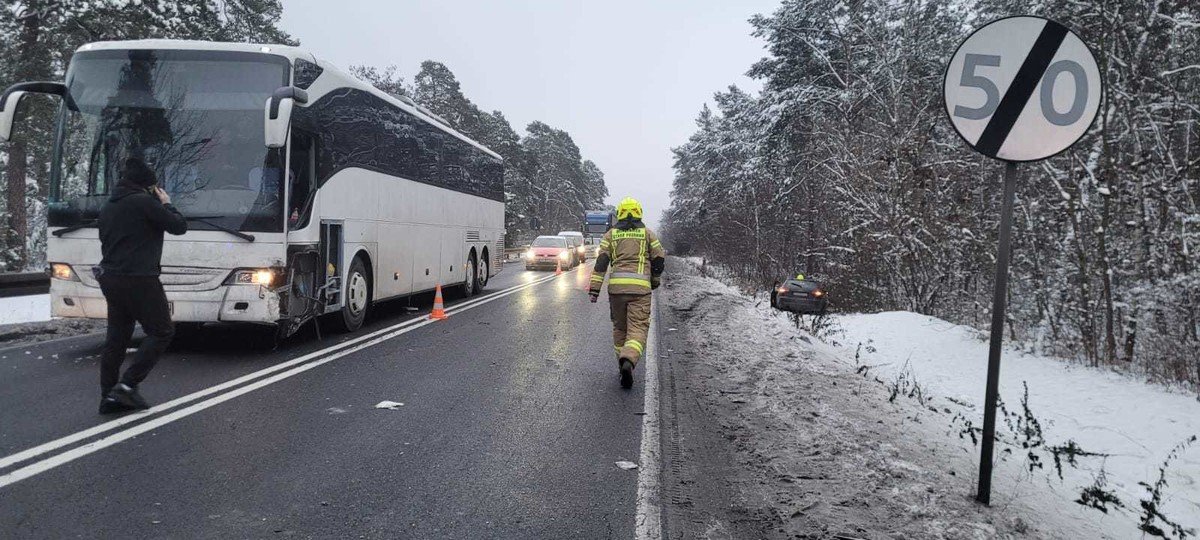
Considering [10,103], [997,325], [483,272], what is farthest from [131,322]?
[483,272]

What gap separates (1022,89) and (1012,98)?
2.4 inches

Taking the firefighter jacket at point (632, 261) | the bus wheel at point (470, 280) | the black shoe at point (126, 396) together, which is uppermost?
the firefighter jacket at point (632, 261)

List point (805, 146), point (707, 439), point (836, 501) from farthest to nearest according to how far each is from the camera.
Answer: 1. point (805, 146)
2. point (707, 439)
3. point (836, 501)

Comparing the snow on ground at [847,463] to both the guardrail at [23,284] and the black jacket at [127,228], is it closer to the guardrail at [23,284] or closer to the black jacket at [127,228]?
the black jacket at [127,228]

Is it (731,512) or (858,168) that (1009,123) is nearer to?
(731,512)

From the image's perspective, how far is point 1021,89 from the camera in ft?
11.3

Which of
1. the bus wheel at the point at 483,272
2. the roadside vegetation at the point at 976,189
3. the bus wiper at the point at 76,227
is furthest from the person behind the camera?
the bus wheel at the point at 483,272

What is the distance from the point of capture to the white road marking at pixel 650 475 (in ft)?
11.1

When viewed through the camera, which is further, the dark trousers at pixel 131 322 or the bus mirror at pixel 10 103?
the bus mirror at pixel 10 103

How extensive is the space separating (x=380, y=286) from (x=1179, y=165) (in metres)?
11.1

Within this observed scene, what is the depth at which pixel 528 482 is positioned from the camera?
3.95m

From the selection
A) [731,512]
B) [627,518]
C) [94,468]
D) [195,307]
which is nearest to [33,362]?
[195,307]

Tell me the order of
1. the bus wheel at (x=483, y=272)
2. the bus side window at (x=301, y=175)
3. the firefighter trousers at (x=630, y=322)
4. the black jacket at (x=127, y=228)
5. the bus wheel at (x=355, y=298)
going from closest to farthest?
the black jacket at (x=127, y=228) < the firefighter trousers at (x=630, y=322) < the bus side window at (x=301, y=175) < the bus wheel at (x=355, y=298) < the bus wheel at (x=483, y=272)

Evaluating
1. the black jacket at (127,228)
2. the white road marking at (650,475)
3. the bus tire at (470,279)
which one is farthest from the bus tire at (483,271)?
the black jacket at (127,228)
